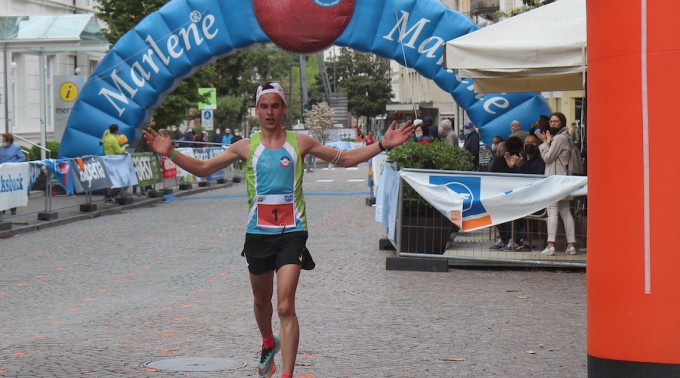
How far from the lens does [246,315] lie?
1038cm

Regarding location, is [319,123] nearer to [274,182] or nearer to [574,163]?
[574,163]

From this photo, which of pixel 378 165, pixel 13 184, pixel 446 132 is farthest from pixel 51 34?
pixel 446 132

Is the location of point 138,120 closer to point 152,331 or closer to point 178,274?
point 178,274

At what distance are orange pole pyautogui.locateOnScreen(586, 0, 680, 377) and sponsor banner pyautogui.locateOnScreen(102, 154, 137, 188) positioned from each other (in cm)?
1978

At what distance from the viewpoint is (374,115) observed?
105812 mm

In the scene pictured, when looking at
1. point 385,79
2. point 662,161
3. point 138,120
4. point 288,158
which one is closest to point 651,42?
point 662,161

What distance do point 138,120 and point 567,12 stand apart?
43.9 feet

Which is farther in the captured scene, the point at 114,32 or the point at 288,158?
the point at 114,32

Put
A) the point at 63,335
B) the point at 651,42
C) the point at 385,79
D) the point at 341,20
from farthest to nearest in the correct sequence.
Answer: the point at 385,79, the point at 341,20, the point at 63,335, the point at 651,42

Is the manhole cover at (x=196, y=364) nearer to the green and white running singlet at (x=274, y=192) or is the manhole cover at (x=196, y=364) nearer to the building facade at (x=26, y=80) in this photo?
the green and white running singlet at (x=274, y=192)

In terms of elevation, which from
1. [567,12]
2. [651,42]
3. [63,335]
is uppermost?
[567,12]

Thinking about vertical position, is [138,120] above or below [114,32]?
below

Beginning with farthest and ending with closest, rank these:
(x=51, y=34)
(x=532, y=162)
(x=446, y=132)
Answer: (x=51, y=34)
(x=446, y=132)
(x=532, y=162)

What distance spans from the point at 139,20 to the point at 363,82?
6661 centimetres
